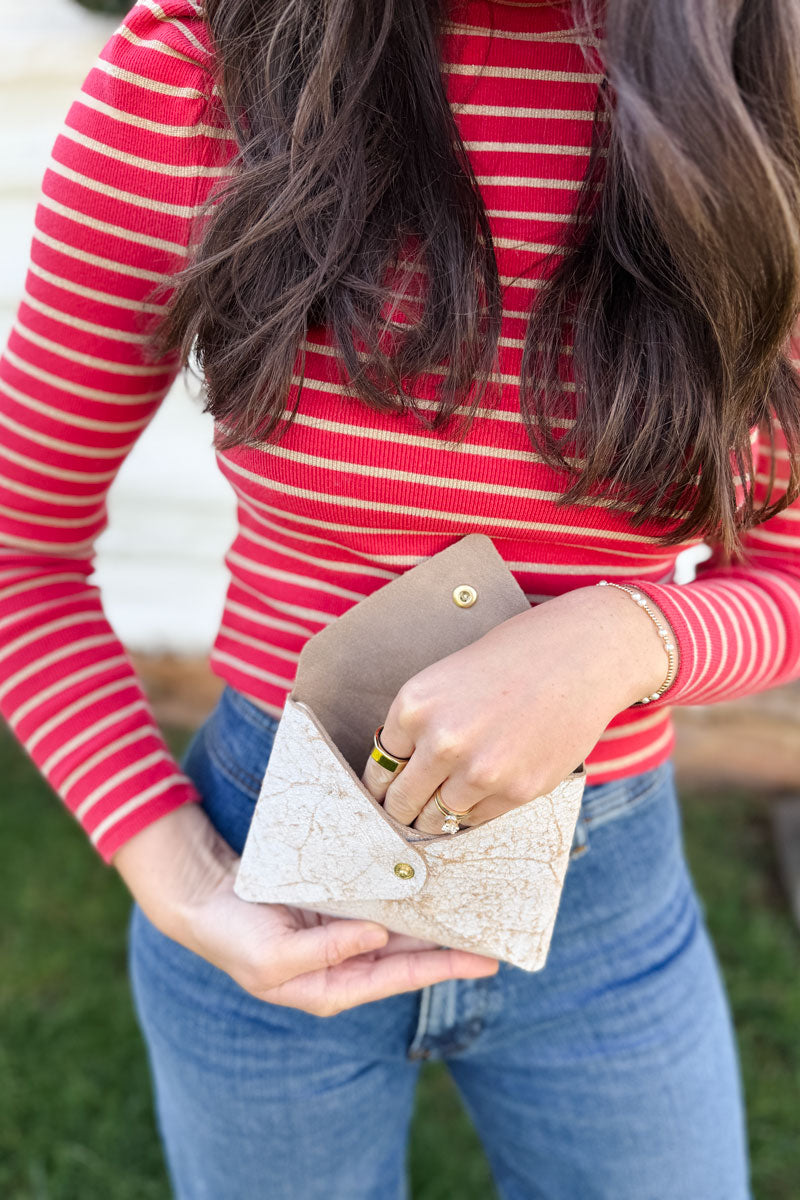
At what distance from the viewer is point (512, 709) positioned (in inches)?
28.3

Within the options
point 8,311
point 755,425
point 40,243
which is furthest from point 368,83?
point 8,311

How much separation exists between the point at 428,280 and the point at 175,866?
0.57 meters

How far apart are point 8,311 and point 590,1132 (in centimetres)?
220

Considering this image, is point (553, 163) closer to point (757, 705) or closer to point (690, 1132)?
point (690, 1132)

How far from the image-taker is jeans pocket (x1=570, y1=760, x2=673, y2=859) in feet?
3.13

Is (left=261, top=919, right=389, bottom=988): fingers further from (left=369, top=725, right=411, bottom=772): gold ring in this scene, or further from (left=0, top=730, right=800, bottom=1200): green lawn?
(left=0, top=730, right=800, bottom=1200): green lawn

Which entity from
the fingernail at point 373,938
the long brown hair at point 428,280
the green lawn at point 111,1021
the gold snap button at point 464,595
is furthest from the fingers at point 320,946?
the green lawn at point 111,1021

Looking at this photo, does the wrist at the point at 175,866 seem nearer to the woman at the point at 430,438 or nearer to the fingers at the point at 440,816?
the woman at the point at 430,438

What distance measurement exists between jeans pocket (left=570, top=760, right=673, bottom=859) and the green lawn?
4.35ft

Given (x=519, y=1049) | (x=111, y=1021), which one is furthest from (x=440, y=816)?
(x=111, y=1021)

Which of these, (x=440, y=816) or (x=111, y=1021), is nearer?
(x=440, y=816)

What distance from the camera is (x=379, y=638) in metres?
0.83

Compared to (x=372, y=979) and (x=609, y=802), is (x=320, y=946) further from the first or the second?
(x=609, y=802)

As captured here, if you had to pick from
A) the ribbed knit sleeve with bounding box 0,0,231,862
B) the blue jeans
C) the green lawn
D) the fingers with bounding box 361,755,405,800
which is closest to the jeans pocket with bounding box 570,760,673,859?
the blue jeans
